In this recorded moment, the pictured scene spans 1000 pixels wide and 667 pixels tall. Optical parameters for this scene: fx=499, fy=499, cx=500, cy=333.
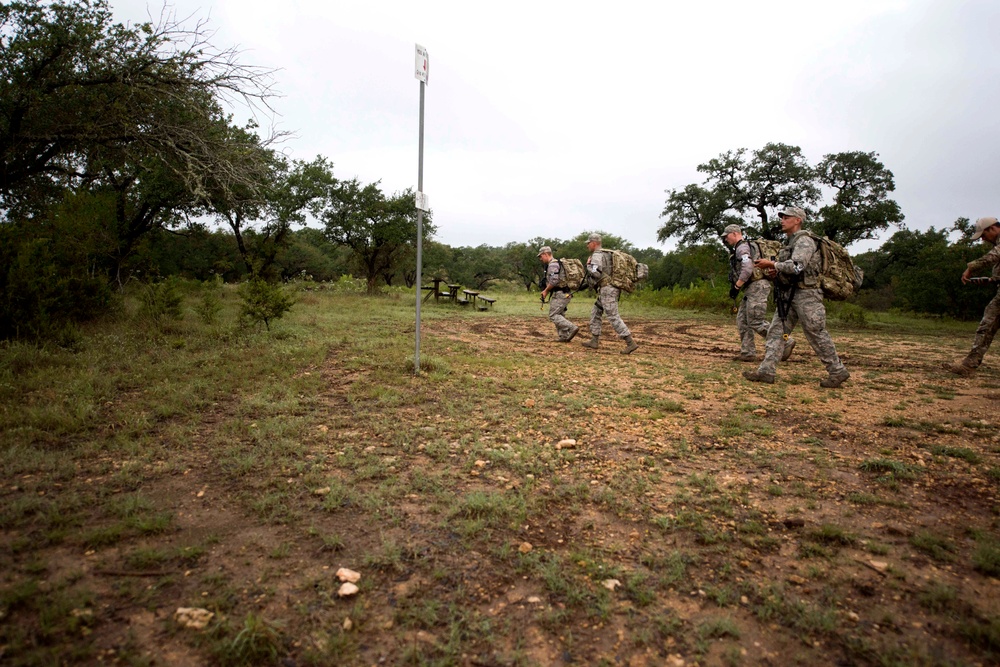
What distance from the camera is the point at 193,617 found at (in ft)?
6.58

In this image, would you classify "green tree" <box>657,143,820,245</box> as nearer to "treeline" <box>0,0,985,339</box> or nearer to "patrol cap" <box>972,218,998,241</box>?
"treeline" <box>0,0,985,339</box>

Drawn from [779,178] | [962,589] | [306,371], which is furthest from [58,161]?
[779,178]

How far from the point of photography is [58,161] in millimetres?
8820

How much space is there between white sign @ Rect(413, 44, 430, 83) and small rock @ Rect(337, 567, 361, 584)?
528 cm

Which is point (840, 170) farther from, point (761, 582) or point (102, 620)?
point (102, 620)

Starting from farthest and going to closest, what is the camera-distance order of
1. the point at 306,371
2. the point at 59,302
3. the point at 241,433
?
the point at 59,302 → the point at 306,371 → the point at 241,433

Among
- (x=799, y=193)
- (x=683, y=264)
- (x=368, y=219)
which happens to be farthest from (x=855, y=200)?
(x=368, y=219)

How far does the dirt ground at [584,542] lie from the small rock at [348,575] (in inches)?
3.0

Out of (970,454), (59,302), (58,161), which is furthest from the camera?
(58,161)

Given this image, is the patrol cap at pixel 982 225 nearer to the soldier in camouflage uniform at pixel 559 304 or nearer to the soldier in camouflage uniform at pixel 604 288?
the soldier in camouflage uniform at pixel 604 288

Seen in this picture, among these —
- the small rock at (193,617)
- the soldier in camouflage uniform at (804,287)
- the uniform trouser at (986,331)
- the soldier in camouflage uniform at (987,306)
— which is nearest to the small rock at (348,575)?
the small rock at (193,617)

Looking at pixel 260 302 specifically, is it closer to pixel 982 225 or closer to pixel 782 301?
pixel 782 301

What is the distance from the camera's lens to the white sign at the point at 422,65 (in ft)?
18.8

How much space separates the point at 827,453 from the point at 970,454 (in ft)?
3.22
